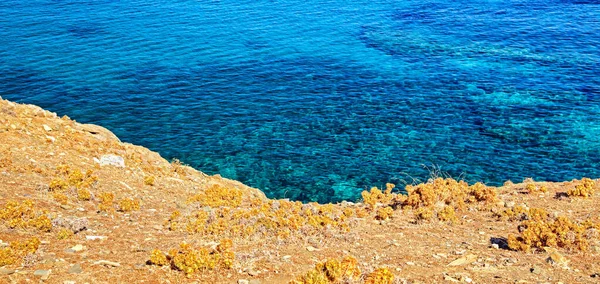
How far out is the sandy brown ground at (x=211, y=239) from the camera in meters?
11.4

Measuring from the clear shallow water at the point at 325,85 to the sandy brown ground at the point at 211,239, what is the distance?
39.8 feet

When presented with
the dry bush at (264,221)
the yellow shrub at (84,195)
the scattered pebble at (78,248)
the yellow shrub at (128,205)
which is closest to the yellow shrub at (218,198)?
the dry bush at (264,221)

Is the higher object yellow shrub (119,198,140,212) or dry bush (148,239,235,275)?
dry bush (148,239,235,275)

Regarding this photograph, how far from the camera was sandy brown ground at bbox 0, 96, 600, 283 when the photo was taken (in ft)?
37.4

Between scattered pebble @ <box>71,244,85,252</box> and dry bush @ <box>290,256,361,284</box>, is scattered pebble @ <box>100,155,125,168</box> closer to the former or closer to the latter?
scattered pebble @ <box>71,244,85,252</box>

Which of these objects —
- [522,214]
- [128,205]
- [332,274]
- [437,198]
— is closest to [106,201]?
[128,205]

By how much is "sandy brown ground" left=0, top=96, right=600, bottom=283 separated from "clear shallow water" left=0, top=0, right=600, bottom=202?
1214cm

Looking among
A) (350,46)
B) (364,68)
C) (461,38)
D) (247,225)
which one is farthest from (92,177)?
(461,38)

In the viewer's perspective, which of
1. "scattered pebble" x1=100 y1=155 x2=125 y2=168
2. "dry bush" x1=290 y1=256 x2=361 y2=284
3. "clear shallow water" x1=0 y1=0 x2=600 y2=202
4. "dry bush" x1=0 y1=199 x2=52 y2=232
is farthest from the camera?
"clear shallow water" x1=0 y1=0 x2=600 y2=202

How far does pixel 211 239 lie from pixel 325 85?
32.6 metres

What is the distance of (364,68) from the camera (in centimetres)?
4984

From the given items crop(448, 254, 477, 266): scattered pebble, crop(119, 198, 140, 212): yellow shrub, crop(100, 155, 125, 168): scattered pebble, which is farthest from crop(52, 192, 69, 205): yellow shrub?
crop(448, 254, 477, 266): scattered pebble

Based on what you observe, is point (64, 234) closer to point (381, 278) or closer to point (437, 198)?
point (381, 278)

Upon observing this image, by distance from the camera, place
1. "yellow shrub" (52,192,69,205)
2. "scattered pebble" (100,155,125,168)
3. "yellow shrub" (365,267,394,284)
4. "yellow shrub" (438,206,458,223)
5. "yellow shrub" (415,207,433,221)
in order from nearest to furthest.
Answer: "yellow shrub" (365,267,394,284), "yellow shrub" (52,192,69,205), "yellow shrub" (438,206,458,223), "yellow shrub" (415,207,433,221), "scattered pebble" (100,155,125,168)
